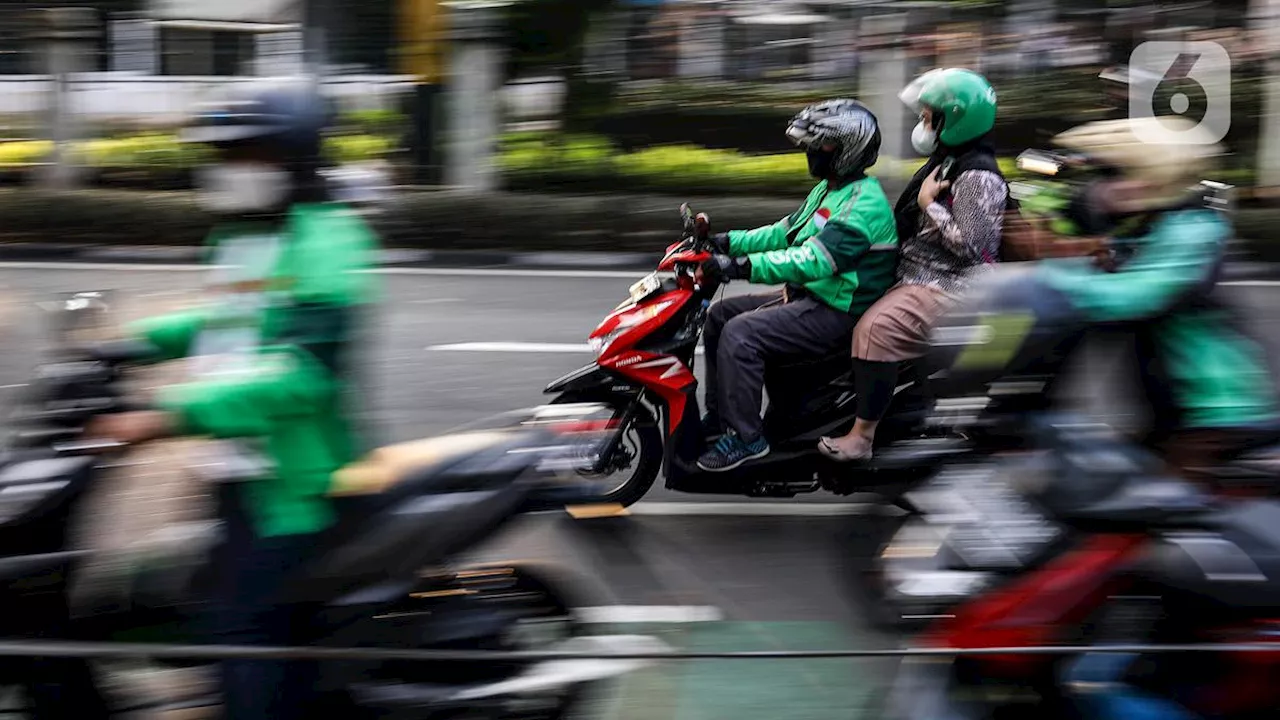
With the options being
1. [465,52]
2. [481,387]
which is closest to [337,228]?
[481,387]

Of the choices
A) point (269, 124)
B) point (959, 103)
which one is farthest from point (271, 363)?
point (959, 103)

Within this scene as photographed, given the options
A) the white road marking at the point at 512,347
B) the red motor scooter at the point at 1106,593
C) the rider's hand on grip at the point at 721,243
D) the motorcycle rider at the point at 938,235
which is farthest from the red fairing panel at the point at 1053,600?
the white road marking at the point at 512,347

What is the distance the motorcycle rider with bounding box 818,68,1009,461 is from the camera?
17.0ft

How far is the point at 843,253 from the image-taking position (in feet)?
17.4

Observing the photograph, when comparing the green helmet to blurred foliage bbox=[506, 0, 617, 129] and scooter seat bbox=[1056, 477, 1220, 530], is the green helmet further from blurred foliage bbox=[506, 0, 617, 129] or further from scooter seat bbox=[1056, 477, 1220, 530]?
blurred foliage bbox=[506, 0, 617, 129]

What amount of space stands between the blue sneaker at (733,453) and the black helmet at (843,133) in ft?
3.19

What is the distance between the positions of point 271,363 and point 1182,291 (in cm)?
215

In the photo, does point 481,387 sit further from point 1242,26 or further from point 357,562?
point 1242,26

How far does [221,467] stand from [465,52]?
11394mm

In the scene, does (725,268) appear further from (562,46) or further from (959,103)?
(562,46)

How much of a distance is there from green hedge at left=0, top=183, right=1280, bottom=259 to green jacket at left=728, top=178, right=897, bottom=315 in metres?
7.33

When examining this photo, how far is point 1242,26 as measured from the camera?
13664mm

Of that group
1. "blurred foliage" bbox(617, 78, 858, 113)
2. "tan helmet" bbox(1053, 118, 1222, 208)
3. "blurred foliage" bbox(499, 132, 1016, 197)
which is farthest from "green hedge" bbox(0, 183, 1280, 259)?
"tan helmet" bbox(1053, 118, 1222, 208)

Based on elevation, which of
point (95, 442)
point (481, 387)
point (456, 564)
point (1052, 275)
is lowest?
point (481, 387)
